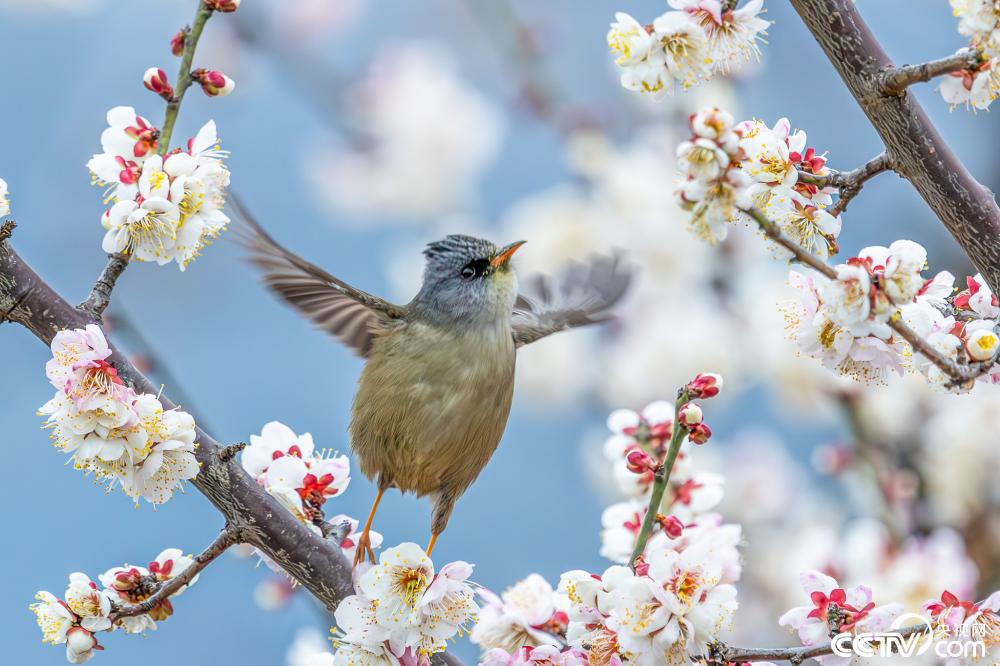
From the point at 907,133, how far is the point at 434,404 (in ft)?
3.91

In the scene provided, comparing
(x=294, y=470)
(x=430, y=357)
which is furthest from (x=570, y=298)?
(x=294, y=470)

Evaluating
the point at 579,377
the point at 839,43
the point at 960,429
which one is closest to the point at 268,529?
the point at 839,43

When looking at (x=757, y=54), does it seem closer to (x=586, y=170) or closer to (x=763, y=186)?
(x=763, y=186)

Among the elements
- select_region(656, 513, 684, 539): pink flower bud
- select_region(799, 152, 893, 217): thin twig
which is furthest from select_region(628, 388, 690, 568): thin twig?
select_region(799, 152, 893, 217): thin twig

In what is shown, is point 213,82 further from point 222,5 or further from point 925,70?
point 925,70

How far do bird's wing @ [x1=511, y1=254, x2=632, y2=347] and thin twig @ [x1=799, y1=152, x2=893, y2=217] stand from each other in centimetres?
131

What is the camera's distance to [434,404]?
7.68 feet

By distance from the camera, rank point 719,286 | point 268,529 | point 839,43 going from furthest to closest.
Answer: point 719,286
point 268,529
point 839,43

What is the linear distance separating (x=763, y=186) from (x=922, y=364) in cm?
34

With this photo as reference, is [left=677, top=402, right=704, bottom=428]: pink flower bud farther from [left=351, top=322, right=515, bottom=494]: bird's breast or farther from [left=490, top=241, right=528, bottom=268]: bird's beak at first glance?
[left=490, top=241, right=528, bottom=268]: bird's beak

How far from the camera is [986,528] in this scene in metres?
3.79

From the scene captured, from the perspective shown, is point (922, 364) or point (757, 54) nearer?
point (922, 364)

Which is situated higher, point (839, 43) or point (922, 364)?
point (839, 43)

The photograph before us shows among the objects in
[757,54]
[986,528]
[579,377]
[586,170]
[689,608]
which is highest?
[586,170]
